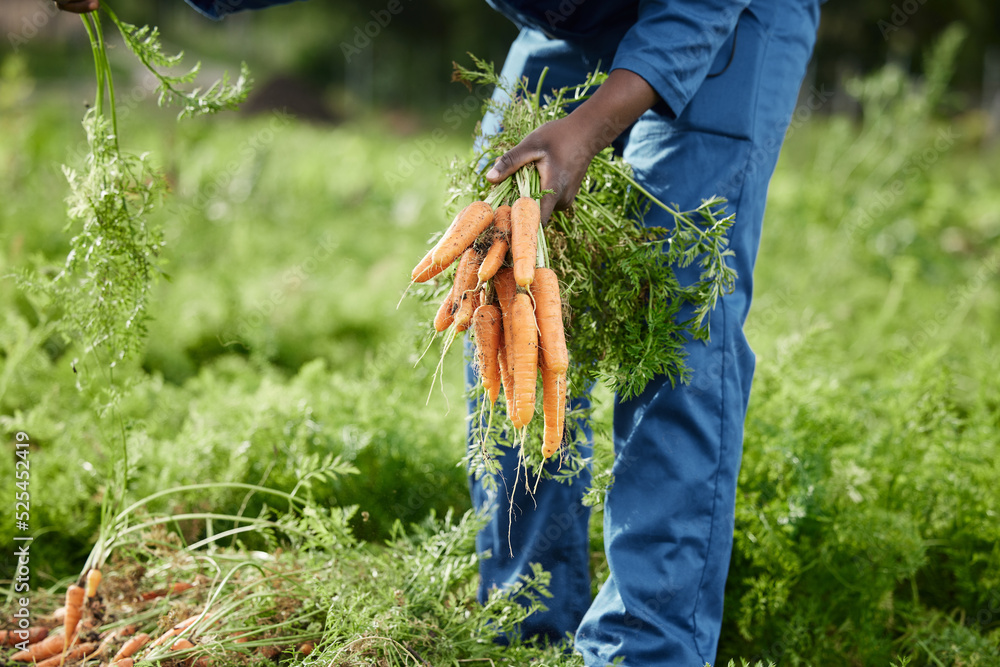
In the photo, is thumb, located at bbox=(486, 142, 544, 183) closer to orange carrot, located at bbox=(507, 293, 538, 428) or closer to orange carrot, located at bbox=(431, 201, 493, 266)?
orange carrot, located at bbox=(431, 201, 493, 266)

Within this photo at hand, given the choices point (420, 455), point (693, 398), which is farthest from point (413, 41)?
point (693, 398)

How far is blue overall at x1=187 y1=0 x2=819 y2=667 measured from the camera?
1.66m

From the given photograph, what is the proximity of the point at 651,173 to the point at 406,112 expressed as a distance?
17.5m

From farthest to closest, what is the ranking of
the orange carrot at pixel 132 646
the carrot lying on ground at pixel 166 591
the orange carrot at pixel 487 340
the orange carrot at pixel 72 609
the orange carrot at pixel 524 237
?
1. the carrot lying on ground at pixel 166 591
2. the orange carrot at pixel 72 609
3. the orange carrot at pixel 132 646
4. the orange carrot at pixel 487 340
5. the orange carrot at pixel 524 237

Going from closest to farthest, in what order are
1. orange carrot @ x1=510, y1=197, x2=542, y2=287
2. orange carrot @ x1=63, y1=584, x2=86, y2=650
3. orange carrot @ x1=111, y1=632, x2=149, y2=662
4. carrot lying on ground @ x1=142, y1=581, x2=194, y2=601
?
orange carrot @ x1=510, y1=197, x2=542, y2=287, orange carrot @ x1=111, y1=632, x2=149, y2=662, orange carrot @ x1=63, y1=584, x2=86, y2=650, carrot lying on ground @ x1=142, y1=581, x2=194, y2=601

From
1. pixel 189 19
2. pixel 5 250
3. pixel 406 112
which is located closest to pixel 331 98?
pixel 406 112

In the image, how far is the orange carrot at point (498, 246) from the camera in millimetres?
1542

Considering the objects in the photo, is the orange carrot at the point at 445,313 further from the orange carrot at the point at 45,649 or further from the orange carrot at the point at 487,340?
the orange carrot at the point at 45,649

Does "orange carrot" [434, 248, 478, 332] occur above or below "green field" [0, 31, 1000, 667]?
above

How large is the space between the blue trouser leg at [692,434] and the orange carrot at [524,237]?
0.43 meters

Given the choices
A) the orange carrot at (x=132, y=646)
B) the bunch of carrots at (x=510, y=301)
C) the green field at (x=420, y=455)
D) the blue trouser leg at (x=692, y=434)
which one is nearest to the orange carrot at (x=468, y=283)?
the bunch of carrots at (x=510, y=301)

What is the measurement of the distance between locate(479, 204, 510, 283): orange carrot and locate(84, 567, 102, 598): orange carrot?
4.06 feet

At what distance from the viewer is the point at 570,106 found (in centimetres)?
198

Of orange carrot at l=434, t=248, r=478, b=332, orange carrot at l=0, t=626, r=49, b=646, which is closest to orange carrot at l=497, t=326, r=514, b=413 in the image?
orange carrot at l=434, t=248, r=478, b=332
